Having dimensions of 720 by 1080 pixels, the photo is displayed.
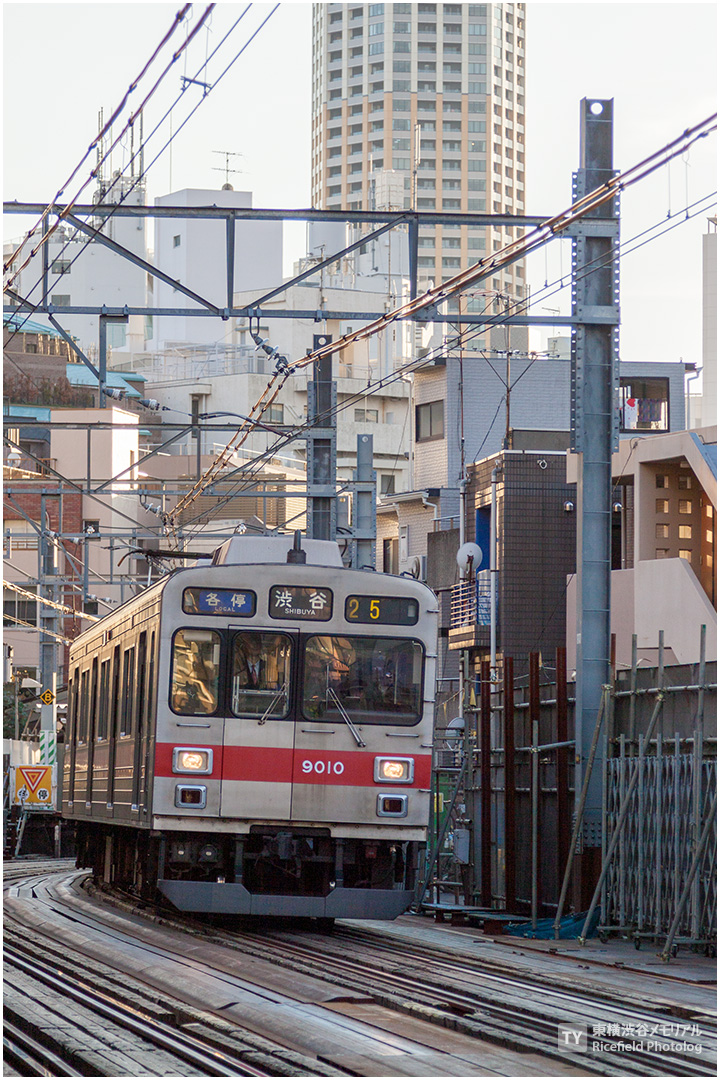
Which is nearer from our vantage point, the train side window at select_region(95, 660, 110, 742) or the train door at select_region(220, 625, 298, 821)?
the train door at select_region(220, 625, 298, 821)

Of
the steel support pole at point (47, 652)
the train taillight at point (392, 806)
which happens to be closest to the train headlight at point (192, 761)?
the train taillight at point (392, 806)

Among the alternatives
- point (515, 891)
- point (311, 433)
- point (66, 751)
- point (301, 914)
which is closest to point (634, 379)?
point (311, 433)

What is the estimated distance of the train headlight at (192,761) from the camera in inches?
515

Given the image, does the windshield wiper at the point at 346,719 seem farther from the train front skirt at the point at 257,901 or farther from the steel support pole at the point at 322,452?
the steel support pole at the point at 322,452

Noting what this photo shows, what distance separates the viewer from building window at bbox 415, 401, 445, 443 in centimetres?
3862

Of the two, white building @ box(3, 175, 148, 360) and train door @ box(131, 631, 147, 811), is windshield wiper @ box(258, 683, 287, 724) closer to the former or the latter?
train door @ box(131, 631, 147, 811)

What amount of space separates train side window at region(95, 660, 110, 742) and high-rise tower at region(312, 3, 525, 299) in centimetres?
11198

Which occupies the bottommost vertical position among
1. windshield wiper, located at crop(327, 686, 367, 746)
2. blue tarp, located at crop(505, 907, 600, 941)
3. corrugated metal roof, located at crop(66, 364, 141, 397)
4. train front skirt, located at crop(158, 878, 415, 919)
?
blue tarp, located at crop(505, 907, 600, 941)

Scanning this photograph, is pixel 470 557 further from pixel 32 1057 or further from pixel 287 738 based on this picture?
pixel 32 1057

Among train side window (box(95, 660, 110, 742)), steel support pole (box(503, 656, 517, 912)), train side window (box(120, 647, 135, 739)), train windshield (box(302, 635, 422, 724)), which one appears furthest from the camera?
train side window (box(95, 660, 110, 742))

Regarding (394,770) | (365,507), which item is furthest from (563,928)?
(365,507)

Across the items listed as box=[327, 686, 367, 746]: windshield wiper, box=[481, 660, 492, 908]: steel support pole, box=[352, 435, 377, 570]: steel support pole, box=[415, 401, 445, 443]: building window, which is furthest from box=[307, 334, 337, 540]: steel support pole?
box=[415, 401, 445, 443]: building window

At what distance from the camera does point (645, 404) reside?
117 ft

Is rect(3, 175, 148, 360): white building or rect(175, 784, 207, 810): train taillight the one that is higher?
rect(3, 175, 148, 360): white building
